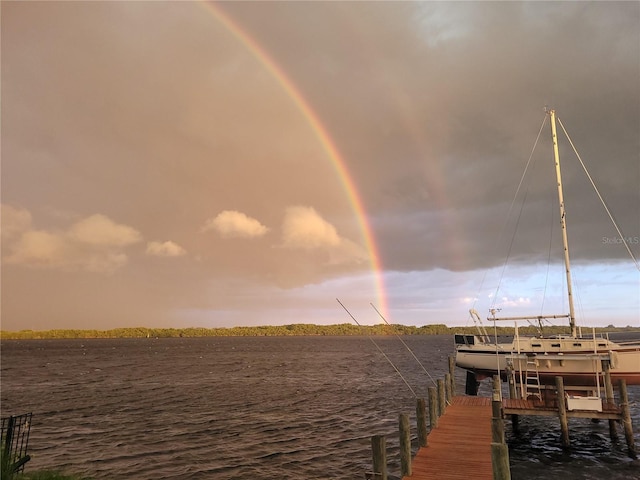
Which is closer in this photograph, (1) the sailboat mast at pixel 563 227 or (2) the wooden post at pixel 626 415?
(2) the wooden post at pixel 626 415

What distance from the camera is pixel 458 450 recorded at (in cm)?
1546

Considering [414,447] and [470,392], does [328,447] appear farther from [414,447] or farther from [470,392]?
[470,392]

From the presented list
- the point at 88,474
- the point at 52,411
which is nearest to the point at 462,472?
the point at 88,474

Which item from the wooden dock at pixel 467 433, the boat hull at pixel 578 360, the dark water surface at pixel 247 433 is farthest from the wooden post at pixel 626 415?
the boat hull at pixel 578 360

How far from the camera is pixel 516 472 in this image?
65.3ft

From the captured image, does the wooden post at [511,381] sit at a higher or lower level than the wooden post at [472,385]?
higher

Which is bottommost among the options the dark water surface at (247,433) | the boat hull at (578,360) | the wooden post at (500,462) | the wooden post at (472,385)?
the dark water surface at (247,433)

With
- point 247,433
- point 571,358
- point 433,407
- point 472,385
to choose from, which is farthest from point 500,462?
point 472,385

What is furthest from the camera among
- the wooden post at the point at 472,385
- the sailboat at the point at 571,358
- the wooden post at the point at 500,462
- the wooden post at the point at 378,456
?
the wooden post at the point at 472,385

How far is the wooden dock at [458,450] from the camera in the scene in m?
13.4

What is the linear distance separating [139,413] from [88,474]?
57.0 ft

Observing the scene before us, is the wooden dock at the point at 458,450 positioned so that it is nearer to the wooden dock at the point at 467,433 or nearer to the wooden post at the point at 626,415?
the wooden dock at the point at 467,433

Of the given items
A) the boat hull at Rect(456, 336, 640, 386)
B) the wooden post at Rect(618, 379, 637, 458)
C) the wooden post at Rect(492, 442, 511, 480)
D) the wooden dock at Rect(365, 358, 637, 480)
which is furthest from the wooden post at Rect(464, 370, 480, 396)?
the wooden post at Rect(492, 442, 511, 480)

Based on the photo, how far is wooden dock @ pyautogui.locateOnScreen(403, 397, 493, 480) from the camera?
13367 millimetres
